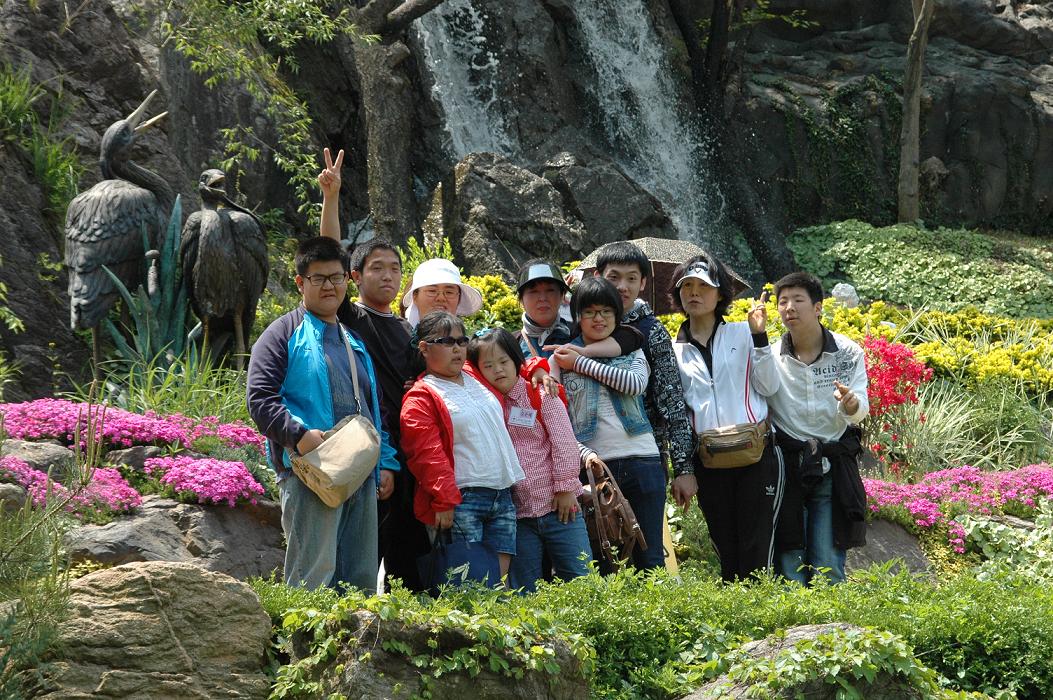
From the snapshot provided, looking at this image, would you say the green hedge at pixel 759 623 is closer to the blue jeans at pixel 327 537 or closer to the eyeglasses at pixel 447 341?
the blue jeans at pixel 327 537

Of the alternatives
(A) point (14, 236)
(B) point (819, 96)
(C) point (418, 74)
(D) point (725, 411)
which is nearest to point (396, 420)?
(D) point (725, 411)

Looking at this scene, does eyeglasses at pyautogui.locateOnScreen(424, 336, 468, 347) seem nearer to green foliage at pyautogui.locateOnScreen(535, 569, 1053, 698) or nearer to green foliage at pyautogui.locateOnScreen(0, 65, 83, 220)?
green foliage at pyautogui.locateOnScreen(535, 569, 1053, 698)

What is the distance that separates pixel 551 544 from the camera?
5.25 m

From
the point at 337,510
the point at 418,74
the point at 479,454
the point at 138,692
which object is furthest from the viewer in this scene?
the point at 418,74

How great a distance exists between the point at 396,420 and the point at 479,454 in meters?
0.47

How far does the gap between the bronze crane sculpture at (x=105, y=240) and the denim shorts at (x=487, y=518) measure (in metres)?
3.81

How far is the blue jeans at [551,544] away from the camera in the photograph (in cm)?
518

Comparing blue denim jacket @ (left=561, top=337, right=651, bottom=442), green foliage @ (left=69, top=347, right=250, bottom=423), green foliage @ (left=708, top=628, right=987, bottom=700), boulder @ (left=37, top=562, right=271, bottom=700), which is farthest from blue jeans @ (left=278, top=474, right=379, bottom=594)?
green foliage @ (left=69, top=347, right=250, bottom=423)

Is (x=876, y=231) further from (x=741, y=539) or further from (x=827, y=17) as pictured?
(x=741, y=539)

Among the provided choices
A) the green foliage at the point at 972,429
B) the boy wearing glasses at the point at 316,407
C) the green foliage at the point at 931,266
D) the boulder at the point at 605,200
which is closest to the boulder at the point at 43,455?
the boy wearing glasses at the point at 316,407

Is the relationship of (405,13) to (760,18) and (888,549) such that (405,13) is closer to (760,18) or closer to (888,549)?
(760,18)

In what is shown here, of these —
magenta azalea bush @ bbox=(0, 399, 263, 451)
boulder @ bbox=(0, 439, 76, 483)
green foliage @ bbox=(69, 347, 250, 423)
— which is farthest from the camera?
green foliage @ bbox=(69, 347, 250, 423)

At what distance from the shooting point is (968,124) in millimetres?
21984

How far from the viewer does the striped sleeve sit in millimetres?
5500
